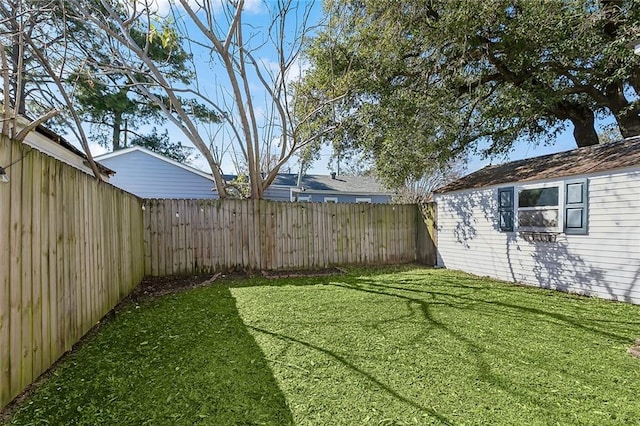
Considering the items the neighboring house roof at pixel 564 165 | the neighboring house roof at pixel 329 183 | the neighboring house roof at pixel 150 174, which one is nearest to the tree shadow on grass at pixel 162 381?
the neighboring house roof at pixel 564 165

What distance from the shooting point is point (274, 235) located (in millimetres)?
7039

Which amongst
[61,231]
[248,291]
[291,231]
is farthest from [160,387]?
[291,231]

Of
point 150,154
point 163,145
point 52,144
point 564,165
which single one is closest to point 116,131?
point 163,145

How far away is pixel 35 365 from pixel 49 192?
118 centimetres

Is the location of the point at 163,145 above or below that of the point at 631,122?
above

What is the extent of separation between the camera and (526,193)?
584cm

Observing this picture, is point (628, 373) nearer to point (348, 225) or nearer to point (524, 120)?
point (348, 225)

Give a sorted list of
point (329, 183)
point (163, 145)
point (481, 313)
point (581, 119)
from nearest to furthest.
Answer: point (481, 313), point (581, 119), point (163, 145), point (329, 183)

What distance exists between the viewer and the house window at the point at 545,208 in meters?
5.05

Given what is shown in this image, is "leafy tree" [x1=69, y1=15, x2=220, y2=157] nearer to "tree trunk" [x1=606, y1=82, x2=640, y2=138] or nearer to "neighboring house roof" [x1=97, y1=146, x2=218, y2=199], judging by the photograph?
"neighboring house roof" [x1=97, y1=146, x2=218, y2=199]

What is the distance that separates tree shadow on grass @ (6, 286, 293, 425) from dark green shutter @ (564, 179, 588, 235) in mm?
5236

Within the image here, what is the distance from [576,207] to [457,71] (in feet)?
13.2

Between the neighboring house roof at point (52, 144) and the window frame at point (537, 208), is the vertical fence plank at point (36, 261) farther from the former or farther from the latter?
the window frame at point (537, 208)

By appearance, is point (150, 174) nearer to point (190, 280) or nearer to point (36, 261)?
point (190, 280)
